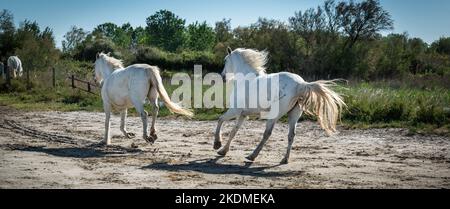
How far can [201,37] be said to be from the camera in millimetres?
64062

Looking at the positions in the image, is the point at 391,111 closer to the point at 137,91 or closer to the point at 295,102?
the point at 295,102

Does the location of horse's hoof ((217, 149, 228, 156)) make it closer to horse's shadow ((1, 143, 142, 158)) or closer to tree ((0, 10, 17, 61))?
horse's shadow ((1, 143, 142, 158))

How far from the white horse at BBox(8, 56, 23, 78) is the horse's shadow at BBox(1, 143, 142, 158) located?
17462mm

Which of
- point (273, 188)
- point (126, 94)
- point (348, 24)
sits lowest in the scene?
point (273, 188)

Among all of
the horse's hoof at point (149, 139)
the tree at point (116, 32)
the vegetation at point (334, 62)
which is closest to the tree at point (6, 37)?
the vegetation at point (334, 62)

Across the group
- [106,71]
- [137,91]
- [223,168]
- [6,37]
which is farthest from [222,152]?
[6,37]

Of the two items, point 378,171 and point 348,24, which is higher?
point 348,24

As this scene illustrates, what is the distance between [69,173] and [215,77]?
5.49 meters

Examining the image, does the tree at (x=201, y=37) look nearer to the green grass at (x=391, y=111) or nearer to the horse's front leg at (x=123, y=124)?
the green grass at (x=391, y=111)

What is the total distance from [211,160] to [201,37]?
2203 inches

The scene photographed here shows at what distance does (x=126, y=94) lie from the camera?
10453mm
